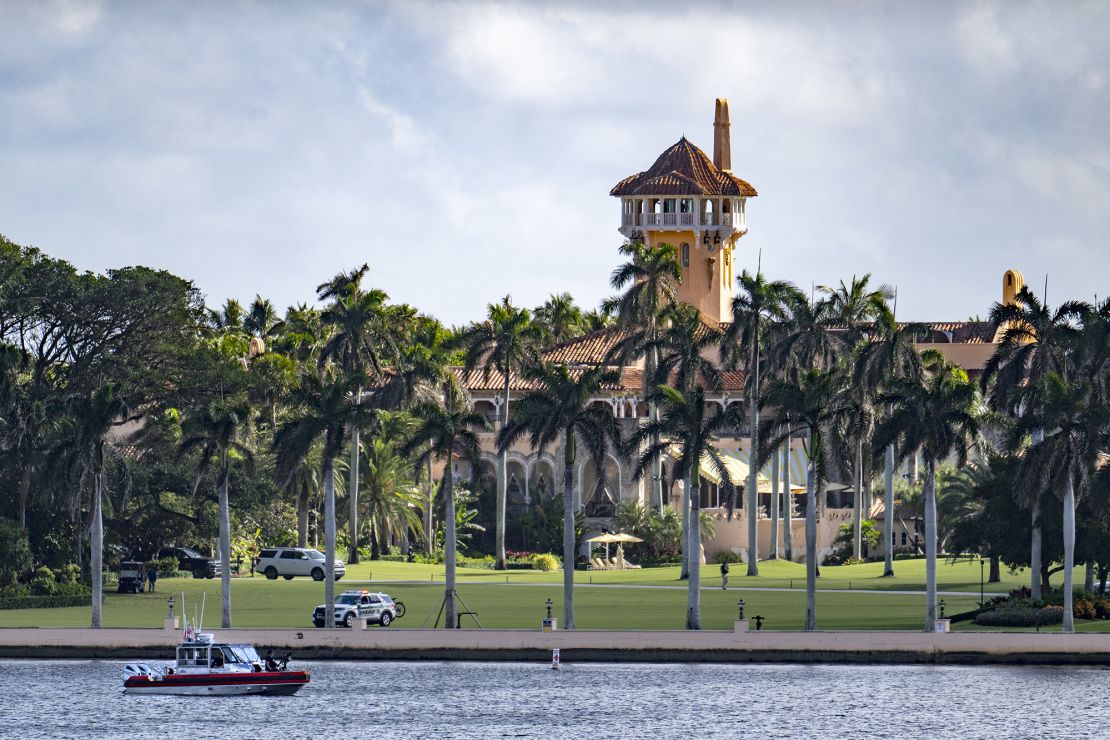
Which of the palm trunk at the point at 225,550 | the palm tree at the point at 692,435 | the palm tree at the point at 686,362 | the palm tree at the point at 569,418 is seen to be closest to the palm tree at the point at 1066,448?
the palm tree at the point at 692,435

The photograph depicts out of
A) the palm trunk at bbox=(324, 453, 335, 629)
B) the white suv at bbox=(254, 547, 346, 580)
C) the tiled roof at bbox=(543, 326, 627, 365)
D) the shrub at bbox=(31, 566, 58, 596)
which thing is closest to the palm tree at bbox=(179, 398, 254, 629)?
the palm trunk at bbox=(324, 453, 335, 629)

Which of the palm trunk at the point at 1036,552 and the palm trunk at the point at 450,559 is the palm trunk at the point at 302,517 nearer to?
the palm trunk at the point at 450,559

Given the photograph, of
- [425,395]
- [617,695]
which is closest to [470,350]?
[425,395]

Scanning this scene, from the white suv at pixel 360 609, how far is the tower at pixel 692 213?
240 feet

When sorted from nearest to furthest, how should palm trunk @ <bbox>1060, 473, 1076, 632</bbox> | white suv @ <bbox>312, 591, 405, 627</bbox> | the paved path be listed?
palm trunk @ <bbox>1060, 473, 1076, 632</bbox> → white suv @ <bbox>312, 591, 405, 627</bbox> → the paved path

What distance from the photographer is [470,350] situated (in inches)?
4697

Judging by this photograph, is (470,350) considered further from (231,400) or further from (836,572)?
(836,572)

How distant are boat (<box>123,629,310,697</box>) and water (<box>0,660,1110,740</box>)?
706mm

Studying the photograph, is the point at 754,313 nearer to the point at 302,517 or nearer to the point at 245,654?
the point at 302,517

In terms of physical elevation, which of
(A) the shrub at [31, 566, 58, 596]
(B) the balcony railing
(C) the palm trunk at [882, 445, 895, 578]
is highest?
(B) the balcony railing

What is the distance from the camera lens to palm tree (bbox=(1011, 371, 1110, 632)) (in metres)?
80.1

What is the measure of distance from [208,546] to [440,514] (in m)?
20.2

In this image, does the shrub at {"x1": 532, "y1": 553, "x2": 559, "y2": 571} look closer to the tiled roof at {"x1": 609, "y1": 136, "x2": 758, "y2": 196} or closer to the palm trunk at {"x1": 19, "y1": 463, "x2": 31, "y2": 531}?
the palm trunk at {"x1": 19, "y1": 463, "x2": 31, "y2": 531}

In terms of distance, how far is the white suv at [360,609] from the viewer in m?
83.5
